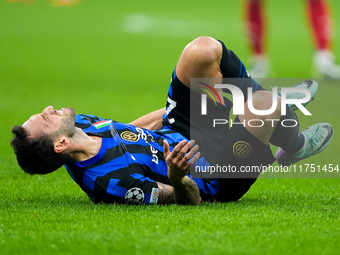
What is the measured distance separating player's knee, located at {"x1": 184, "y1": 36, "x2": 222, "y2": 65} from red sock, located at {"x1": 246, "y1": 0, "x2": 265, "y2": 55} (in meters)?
8.46

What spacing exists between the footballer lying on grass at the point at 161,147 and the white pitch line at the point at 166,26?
50.3 ft

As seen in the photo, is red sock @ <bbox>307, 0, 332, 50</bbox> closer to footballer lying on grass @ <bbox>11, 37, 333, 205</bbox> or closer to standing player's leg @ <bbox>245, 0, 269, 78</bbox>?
standing player's leg @ <bbox>245, 0, 269, 78</bbox>

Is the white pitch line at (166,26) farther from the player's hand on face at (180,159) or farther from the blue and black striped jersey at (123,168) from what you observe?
the player's hand on face at (180,159)

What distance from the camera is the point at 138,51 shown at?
18062 millimetres

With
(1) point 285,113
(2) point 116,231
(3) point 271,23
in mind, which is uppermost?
(1) point 285,113

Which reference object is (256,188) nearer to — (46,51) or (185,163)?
(185,163)

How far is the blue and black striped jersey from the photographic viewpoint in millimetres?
4707

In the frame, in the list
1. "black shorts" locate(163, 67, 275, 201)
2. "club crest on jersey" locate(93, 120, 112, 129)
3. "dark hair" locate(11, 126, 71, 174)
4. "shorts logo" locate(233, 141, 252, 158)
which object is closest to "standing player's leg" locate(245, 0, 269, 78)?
"black shorts" locate(163, 67, 275, 201)

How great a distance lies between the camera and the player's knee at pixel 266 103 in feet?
15.5

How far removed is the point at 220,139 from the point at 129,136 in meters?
0.61

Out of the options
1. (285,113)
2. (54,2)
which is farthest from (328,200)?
(54,2)

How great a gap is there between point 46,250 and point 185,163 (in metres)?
1.03

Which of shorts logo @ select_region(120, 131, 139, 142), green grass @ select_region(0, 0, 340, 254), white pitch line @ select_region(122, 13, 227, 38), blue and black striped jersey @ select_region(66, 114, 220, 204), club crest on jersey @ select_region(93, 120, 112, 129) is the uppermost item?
club crest on jersey @ select_region(93, 120, 112, 129)

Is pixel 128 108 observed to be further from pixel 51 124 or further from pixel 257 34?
pixel 51 124
